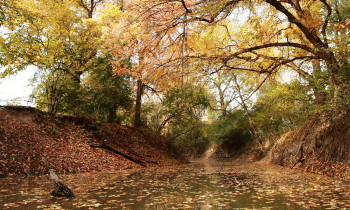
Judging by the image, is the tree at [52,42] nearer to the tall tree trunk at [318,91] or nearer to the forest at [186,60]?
the forest at [186,60]

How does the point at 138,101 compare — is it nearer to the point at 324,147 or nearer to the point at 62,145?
the point at 62,145

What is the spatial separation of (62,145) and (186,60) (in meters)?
6.90

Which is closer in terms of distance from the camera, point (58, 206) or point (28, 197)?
point (58, 206)

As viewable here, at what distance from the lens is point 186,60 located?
30.8 feet

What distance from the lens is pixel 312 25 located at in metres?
10.2

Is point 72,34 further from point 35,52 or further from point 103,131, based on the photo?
point 103,131

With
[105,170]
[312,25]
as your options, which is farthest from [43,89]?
[312,25]

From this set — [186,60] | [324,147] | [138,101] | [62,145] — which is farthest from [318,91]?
[138,101]

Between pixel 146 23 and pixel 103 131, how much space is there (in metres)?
8.67

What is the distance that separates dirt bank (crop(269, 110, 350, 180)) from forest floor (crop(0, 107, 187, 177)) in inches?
319

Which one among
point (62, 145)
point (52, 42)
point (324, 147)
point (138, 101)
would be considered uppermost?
point (52, 42)

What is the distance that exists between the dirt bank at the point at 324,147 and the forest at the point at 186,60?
0.40 ft

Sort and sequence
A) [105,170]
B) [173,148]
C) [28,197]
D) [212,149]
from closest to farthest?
[28,197]
[105,170]
[173,148]
[212,149]

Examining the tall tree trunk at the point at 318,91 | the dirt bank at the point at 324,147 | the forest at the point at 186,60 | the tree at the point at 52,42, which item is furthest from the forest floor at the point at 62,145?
the tall tree trunk at the point at 318,91
